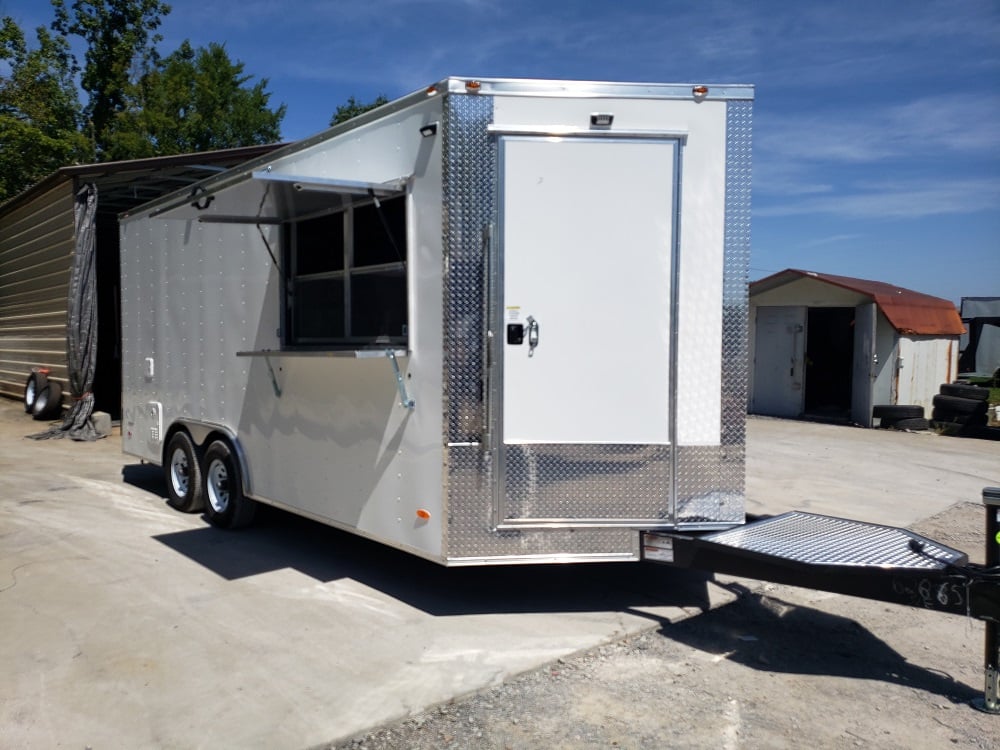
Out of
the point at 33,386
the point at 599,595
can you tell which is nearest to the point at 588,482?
the point at 599,595

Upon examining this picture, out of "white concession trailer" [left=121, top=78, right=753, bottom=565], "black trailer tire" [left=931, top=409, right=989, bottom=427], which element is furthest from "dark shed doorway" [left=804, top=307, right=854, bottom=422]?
"white concession trailer" [left=121, top=78, right=753, bottom=565]

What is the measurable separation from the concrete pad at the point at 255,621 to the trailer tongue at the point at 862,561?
2.22 feet

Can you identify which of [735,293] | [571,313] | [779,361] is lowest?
[779,361]

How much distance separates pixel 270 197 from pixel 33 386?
11580 millimetres

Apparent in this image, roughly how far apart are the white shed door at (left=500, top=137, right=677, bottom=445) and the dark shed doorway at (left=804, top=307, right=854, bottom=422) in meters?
12.7

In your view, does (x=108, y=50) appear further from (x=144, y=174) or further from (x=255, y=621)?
(x=255, y=621)

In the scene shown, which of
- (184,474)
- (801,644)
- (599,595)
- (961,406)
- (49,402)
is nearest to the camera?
(801,644)

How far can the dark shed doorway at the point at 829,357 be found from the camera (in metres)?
16.4

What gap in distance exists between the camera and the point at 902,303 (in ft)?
49.4

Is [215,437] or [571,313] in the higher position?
[571,313]

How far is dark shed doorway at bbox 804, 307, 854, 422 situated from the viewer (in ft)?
53.9

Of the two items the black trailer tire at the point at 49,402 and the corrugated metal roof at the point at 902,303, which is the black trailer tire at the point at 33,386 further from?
the corrugated metal roof at the point at 902,303

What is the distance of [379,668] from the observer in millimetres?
4074

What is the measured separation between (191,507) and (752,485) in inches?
232
